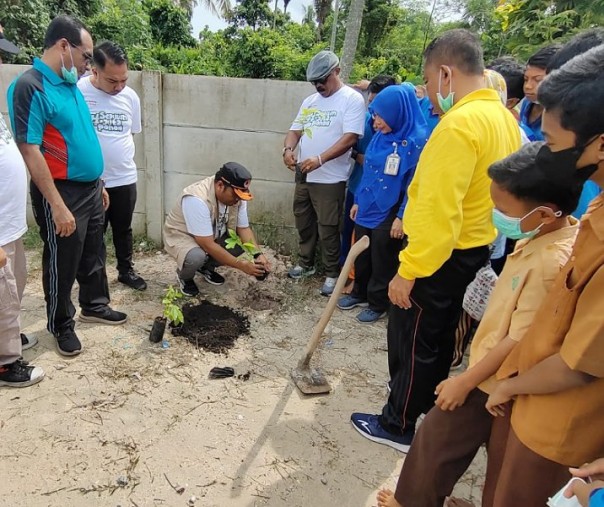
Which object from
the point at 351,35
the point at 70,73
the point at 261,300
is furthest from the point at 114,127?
the point at 351,35

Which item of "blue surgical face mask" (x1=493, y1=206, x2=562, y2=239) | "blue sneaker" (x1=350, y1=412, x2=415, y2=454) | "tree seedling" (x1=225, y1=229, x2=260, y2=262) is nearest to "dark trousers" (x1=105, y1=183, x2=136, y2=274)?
"tree seedling" (x1=225, y1=229, x2=260, y2=262)

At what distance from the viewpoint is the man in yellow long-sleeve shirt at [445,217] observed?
1.90 meters

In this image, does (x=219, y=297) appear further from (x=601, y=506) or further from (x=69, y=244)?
(x=601, y=506)

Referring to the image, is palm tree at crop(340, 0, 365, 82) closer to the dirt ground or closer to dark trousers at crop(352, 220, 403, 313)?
dark trousers at crop(352, 220, 403, 313)

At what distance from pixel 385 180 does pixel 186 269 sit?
184cm

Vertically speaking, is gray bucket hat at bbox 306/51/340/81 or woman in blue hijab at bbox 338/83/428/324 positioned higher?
gray bucket hat at bbox 306/51/340/81

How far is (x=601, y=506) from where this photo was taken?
3.20 feet

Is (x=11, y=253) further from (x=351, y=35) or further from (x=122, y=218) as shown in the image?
(x=351, y=35)

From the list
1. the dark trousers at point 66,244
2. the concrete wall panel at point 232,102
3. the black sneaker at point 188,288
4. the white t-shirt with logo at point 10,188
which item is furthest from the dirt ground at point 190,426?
the concrete wall panel at point 232,102

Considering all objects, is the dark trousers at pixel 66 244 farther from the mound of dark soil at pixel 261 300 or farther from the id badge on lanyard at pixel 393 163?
the id badge on lanyard at pixel 393 163

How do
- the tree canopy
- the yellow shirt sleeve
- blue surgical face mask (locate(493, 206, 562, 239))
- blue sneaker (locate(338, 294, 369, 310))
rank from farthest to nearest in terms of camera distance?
the tree canopy
blue sneaker (locate(338, 294, 369, 310))
the yellow shirt sleeve
blue surgical face mask (locate(493, 206, 562, 239))

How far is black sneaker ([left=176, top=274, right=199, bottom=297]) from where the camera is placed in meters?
4.09

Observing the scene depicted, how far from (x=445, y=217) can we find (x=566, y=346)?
848 millimetres

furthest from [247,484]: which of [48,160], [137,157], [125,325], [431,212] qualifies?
[137,157]
